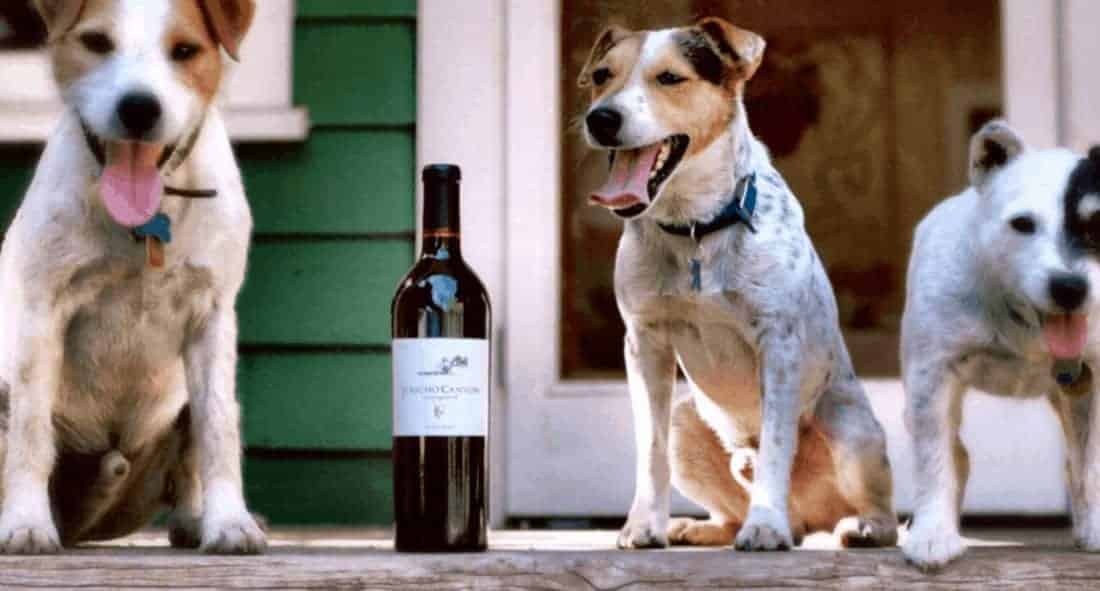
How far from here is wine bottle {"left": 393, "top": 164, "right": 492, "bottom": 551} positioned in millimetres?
2596

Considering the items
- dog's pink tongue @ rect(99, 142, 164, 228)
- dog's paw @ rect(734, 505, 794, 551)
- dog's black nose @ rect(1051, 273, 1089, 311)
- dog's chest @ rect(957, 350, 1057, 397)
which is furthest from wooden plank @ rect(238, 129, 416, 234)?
dog's black nose @ rect(1051, 273, 1089, 311)

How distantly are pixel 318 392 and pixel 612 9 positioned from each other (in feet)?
4.09

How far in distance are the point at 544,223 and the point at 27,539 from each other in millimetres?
1864

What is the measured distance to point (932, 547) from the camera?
8.36 ft

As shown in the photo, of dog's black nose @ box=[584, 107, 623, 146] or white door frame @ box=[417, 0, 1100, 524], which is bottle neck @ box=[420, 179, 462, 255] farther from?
white door frame @ box=[417, 0, 1100, 524]

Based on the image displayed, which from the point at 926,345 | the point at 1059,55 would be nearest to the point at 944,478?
the point at 926,345

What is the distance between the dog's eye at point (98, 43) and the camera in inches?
100

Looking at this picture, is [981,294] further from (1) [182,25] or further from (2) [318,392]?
(2) [318,392]

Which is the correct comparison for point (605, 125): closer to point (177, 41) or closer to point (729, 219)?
point (729, 219)

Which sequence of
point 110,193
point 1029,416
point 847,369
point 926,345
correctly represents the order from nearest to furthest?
point 110,193, point 926,345, point 847,369, point 1029,416

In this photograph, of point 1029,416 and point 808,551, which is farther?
point 1029,416

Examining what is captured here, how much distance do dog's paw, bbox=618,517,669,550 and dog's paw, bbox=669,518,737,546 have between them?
0.23 metres

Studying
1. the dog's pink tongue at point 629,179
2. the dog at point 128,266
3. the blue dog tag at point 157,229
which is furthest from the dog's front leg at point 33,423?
the dog's pink tongue at point 629,179

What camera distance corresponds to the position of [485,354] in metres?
2.64
